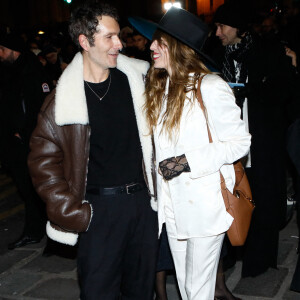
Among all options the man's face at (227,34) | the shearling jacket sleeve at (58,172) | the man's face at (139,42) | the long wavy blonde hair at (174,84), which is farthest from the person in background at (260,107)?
the man's face at (139,42)

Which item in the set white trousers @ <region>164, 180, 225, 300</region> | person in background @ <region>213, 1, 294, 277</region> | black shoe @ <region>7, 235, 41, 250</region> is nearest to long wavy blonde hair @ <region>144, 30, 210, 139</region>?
white trousers @ <region>164, 180, 225, 300</region>

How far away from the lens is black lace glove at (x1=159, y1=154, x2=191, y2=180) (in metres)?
2.47

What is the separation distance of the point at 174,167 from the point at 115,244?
2.07 feet

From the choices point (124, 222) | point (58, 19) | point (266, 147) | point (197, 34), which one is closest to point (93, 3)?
point (197, 34)

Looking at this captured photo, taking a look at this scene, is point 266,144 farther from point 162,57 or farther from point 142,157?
point 162,57

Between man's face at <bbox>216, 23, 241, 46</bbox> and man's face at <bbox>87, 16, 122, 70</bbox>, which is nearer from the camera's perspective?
man's face at <bbox>87, 16, 122, 70</bbox>

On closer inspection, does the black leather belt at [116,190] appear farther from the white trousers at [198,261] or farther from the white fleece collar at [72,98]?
the white fleece collar at [72,98]

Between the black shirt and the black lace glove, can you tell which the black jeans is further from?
the black lace glove

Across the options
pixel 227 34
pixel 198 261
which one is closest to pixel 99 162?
pixel 198 261

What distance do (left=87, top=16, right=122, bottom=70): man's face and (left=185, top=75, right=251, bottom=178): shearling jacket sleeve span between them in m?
0.55

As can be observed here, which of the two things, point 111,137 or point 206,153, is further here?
point 111,137

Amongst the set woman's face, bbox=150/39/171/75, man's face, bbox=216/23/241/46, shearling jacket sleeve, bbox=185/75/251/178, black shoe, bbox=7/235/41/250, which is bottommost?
black shoe, bbox=7/235/41/250

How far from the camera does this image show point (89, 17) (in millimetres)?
2637

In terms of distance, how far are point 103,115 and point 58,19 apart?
2290cm
